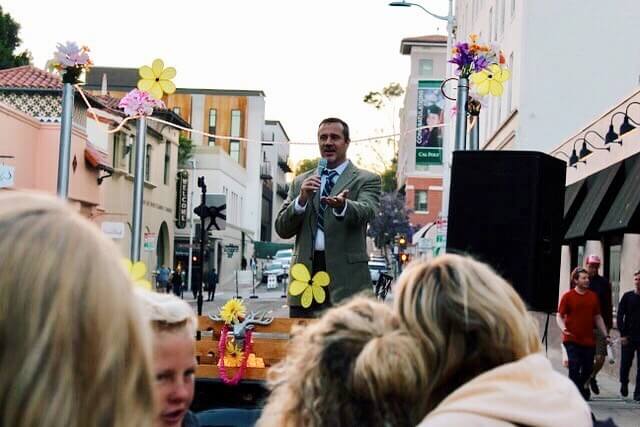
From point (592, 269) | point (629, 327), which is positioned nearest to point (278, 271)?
point (592, 269)

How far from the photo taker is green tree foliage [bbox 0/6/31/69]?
49625mm

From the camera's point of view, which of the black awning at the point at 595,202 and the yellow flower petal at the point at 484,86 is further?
the black awning at the point at 595,202

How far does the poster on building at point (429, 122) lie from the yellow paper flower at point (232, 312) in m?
26.5

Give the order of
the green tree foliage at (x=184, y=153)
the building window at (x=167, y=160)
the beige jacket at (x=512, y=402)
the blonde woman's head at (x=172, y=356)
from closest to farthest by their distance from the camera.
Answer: the beige jacket at (x=512, y=402), the blonde woman's head at (x=172, y=356), the building window at (x=167, y=160), the green tree foliage at (x=184, y=153)

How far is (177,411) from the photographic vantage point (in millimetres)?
2656

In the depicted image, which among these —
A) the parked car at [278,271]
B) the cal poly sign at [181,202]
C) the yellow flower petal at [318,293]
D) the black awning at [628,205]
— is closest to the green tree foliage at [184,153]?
the cal poly sign at [181,202]

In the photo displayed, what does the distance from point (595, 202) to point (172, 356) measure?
1521cm

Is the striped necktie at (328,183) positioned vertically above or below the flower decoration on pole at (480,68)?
below

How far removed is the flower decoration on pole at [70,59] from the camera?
9.15 meters

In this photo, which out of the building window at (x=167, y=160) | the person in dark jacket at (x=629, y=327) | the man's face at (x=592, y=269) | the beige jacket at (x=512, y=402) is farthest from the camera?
the building window at (x=167, y=160)

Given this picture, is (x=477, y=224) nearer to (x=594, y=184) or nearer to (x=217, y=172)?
(x=594, y=184)

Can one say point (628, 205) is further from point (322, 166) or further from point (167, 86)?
point (322, 166)

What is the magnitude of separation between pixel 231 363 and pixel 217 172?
53.1 m

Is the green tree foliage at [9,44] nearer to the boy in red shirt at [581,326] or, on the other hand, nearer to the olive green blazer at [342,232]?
the boy in red shirt at [581,326]
